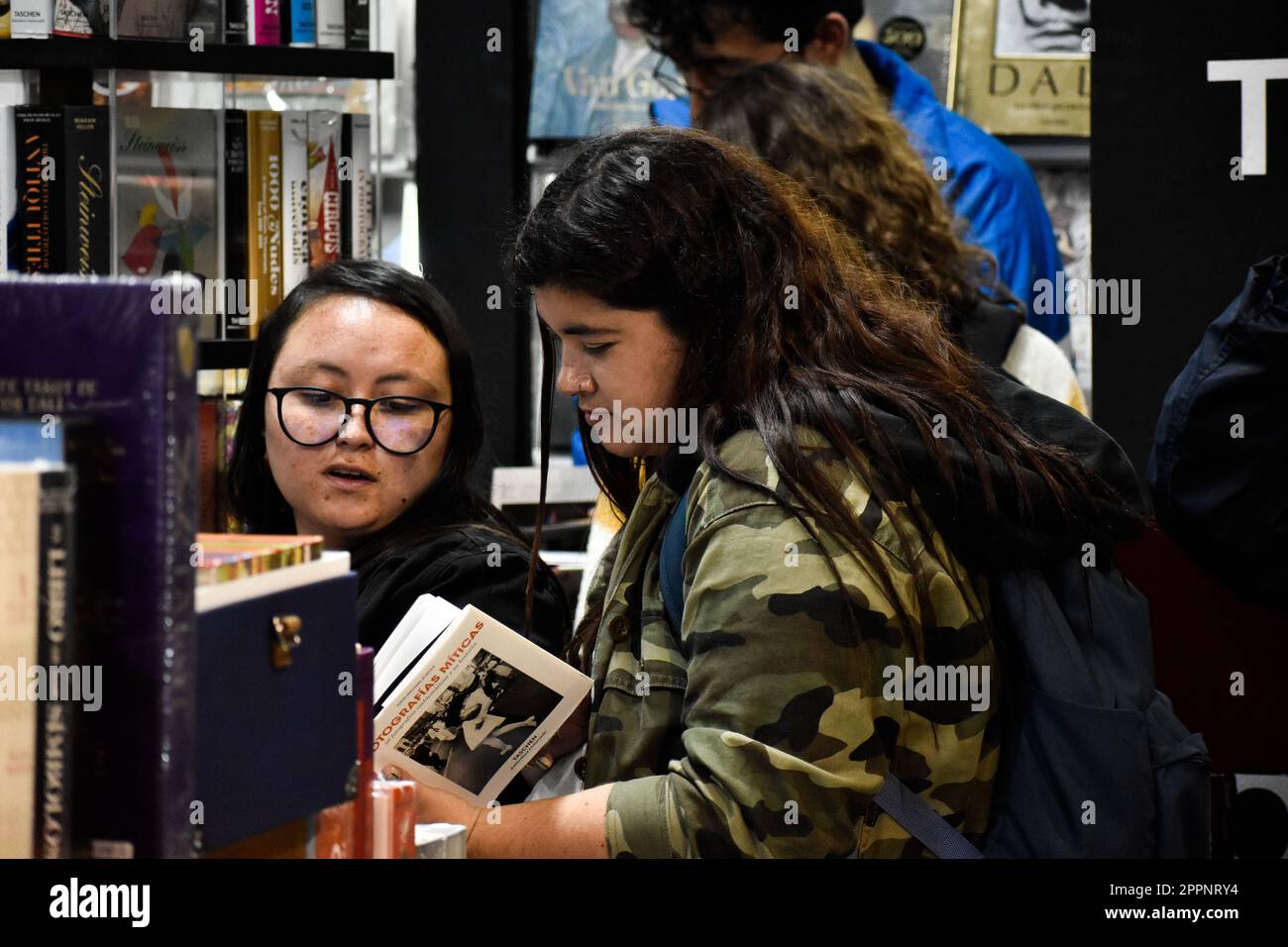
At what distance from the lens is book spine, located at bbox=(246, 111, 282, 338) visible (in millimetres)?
2781

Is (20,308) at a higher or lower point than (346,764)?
higher

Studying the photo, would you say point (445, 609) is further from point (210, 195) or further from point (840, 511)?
point (210, 195)

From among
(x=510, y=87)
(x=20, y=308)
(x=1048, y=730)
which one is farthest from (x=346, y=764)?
(x=510, y=87)

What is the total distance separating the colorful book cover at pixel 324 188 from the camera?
2.85 metres

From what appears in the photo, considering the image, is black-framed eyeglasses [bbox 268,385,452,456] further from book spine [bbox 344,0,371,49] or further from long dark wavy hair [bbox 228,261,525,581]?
book spine [bbox 344,0,371,49]

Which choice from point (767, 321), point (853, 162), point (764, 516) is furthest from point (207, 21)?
point (764, 516)

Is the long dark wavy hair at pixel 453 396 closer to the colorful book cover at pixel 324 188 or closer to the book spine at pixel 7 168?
the colorful book cover at pixel 324 188

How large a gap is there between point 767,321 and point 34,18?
145 centimetres

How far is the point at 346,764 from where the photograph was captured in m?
1.36

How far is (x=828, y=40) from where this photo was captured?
135 inches

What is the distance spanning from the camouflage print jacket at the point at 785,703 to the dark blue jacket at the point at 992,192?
176 cm

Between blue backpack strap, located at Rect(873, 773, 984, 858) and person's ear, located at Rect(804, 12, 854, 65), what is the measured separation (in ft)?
7.04

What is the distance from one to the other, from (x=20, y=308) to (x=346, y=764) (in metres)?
0.50

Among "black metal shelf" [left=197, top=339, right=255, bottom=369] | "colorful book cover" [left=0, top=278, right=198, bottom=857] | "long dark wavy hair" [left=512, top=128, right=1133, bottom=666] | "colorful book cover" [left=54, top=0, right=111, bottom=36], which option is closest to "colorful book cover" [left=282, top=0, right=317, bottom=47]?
"colorful book cover" [left=54, top=0, right=111, bottom=36]
